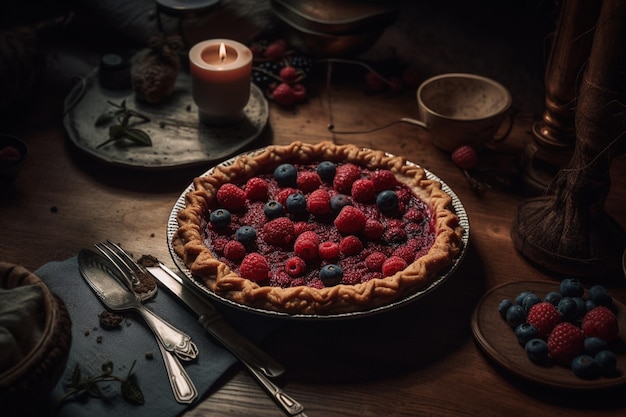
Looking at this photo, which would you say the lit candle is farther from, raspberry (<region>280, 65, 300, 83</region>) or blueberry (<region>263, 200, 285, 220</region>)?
blueberry (<region>263, 200, 285, 220</region>)

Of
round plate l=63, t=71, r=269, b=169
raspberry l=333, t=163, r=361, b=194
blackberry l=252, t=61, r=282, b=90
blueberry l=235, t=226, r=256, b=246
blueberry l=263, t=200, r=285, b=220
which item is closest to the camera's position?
blueberry l=235, t=226, r=256, b=246

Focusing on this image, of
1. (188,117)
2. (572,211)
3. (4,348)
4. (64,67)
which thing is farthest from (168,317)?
(64,67)

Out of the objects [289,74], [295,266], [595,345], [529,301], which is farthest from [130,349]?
[289,74]

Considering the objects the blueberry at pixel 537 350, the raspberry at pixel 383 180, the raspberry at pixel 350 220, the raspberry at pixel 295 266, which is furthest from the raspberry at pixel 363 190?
the blueberry at pixel 537 350

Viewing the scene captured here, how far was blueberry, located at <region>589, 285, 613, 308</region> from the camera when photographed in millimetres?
1958

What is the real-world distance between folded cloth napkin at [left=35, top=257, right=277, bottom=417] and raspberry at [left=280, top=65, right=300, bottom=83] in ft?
4.02

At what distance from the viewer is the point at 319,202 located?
2125mm

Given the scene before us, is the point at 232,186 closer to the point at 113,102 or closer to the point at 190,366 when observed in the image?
the point at 190,366

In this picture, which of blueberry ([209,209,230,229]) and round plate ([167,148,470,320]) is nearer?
round plate ([167,148,470,320])

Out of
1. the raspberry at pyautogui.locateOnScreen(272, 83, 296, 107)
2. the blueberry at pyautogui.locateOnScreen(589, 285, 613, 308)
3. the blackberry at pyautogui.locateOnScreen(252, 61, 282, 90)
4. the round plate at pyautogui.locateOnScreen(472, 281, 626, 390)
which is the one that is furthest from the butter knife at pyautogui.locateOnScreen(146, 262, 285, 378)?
the blackberry at pyautogui.locateOnScreen(252, 61, 282, 90)

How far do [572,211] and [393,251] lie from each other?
22.9 inches

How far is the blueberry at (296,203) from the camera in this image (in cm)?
213

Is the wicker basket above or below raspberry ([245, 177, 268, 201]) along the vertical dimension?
above

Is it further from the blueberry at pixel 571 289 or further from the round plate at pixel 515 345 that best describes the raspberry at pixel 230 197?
the blueberry at pixel 571 289
